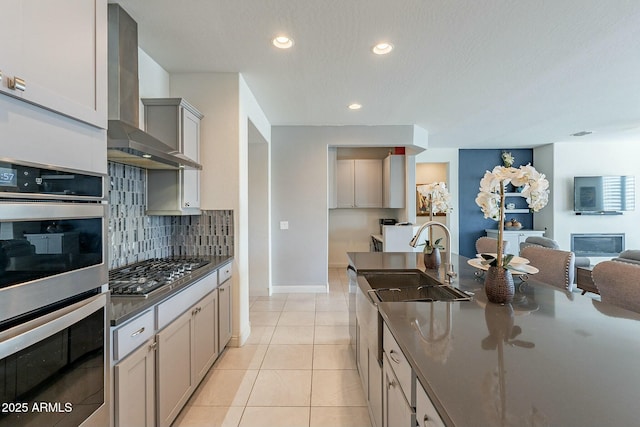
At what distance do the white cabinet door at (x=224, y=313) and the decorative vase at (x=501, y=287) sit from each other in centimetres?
206

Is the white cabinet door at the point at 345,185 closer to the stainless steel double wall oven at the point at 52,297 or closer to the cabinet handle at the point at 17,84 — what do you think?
the stainless steel double wall oven at the point at 52,297

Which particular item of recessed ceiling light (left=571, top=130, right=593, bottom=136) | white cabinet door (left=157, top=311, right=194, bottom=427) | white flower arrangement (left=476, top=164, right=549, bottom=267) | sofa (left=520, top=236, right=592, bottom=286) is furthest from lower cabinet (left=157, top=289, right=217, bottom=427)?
recessed ceiling light (left=571, top=130, right=593, bottom=136)

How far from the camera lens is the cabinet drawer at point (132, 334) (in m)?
1.27

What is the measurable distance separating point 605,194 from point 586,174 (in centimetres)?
52

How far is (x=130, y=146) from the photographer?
1.54 m

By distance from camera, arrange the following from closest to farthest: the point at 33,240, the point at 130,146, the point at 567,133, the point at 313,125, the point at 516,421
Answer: the point at 516,421, the point at 33,240, the point at 130,146, the point at 313,125, the point at 567,133

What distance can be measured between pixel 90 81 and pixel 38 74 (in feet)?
0.74

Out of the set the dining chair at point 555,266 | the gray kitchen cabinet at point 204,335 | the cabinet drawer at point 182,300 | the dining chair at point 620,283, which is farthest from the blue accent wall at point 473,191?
the cabinet drawer at point 182,300

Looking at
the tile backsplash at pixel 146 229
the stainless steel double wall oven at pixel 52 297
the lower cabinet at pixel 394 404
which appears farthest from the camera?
the tile backsplash at pixel 146 229

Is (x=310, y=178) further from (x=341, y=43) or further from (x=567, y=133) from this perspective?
(x=567, y=133)

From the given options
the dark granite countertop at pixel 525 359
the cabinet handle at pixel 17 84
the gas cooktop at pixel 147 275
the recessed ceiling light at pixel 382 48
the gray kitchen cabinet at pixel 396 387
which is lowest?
the gray kitchen cabinet at pixel 396 387

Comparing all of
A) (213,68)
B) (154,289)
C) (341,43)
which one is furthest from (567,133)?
(154,289)

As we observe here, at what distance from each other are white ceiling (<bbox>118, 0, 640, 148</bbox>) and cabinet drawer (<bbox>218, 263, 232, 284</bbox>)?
74.6 inches

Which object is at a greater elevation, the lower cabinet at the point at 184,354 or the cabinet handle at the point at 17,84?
the cabinet handle at the point at 17,84
